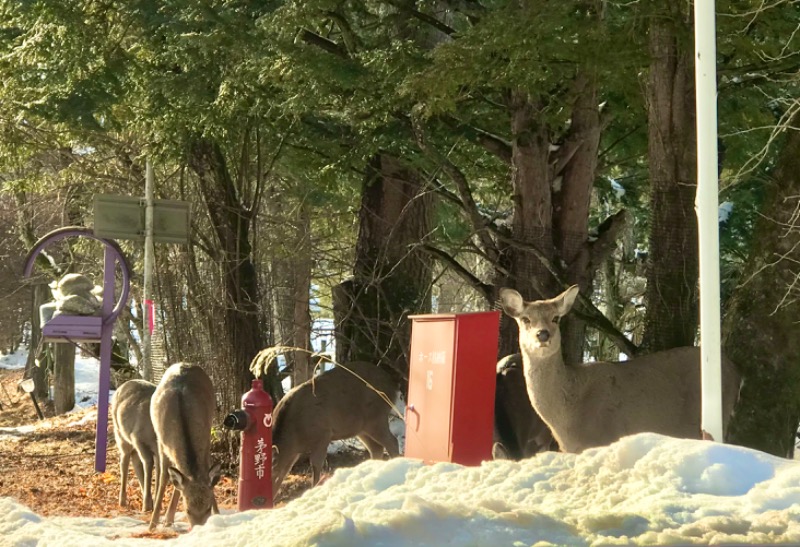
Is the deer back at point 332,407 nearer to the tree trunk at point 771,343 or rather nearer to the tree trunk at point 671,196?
the tree trunk at point 671,196

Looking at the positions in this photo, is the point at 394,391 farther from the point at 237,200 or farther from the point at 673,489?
the point at 673,489

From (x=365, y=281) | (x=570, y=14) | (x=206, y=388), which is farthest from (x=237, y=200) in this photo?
(x=570, y=14)

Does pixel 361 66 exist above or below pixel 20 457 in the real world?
above

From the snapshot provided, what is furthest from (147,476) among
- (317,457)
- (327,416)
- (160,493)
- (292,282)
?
(292,282)

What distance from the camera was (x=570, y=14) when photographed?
1030 cm

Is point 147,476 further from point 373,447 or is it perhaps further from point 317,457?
point 373,447

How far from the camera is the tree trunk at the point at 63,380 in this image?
29192mm

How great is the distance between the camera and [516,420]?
11219 mm

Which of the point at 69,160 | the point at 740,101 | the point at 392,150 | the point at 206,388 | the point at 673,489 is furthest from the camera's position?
the point at 69,160

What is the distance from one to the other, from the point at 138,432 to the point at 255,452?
2409mm

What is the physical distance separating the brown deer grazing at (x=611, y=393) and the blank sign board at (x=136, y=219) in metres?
6.69

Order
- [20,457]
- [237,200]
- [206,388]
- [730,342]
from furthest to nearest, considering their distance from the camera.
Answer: [20,457] < [237,200] < [206,388] < [730,342]

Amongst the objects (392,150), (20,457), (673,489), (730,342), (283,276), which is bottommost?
(20,457)

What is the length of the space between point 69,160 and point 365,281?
11.0m
